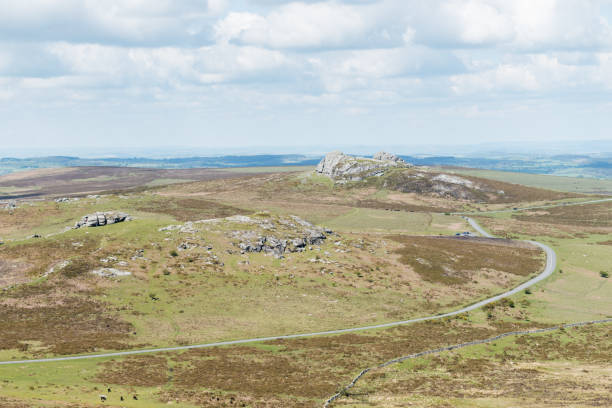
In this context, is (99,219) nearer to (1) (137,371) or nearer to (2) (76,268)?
(2) (76,268)

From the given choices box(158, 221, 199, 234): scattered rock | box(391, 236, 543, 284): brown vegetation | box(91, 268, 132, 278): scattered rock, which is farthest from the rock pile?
box(91, 268, 132, 278): scattered rock

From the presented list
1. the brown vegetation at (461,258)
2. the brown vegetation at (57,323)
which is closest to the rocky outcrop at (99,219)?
the brown vegetation at (57,323)

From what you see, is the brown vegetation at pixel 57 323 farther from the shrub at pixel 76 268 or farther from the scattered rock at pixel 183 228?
the scattered rock at pixel 183 228

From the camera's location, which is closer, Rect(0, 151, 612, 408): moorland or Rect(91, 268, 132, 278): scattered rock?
Rect(0, 151, 612, 408): moorland

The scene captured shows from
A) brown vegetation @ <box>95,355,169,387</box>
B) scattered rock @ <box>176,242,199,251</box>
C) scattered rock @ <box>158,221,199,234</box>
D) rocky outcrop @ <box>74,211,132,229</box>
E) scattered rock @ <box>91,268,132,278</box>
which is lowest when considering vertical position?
brown vegetation @ <box>95,355,169,387</box>

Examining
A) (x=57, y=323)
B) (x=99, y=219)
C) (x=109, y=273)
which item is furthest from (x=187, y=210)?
(x=57, y=323)

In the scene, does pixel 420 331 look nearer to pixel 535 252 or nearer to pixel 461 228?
pixel 535 252

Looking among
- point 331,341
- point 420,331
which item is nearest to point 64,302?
point 331,341

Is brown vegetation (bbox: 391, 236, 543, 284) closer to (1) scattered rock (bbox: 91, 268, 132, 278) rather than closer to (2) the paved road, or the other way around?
(2) the paved road
